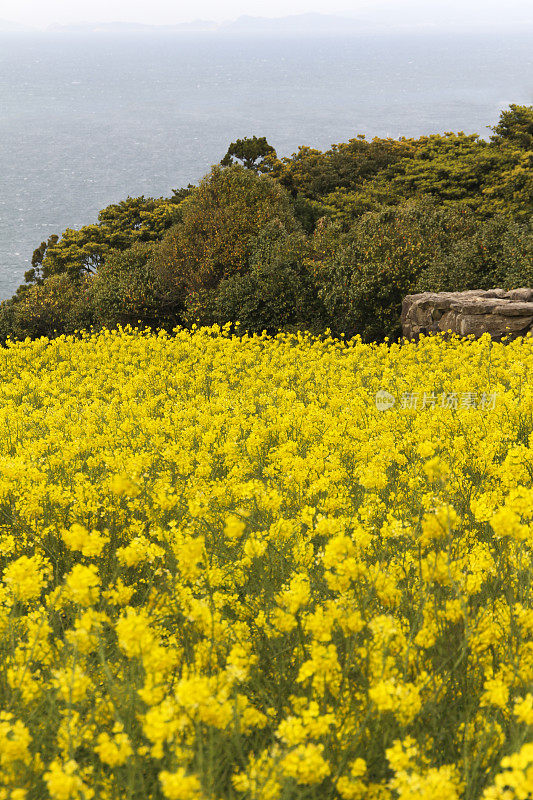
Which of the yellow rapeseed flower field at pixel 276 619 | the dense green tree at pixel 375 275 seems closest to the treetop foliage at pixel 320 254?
the dense green tree at pixel 375 275

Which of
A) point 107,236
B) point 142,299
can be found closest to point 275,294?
point 142,299

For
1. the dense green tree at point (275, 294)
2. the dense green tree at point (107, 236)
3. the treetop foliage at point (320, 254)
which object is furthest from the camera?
the dense green tree at point (107, 236)

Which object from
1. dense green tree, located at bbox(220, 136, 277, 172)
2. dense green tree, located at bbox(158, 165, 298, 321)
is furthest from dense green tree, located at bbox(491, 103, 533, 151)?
dense green tree, located at bbox(158, 165, 298, 321)

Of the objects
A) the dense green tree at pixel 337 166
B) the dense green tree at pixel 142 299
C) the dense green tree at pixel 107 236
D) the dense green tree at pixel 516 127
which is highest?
the dense green tree at pixel 516 127

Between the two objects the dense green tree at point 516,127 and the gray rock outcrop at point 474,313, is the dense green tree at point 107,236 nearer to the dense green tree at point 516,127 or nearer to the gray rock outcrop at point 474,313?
the dense green tree at point 516,127

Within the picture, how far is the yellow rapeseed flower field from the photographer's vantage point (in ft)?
6.58

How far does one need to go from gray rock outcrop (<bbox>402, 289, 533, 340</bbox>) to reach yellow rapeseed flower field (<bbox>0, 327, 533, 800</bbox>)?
7.87m

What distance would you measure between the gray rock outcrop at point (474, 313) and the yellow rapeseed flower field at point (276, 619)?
25.8 feet

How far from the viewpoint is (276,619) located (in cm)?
265

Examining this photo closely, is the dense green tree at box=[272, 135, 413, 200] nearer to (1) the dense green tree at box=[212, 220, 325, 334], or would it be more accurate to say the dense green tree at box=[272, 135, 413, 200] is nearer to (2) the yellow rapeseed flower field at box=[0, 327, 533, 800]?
(1) the dense green tree at box=[212, 220, 325, 334]

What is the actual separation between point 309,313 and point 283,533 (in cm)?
1593

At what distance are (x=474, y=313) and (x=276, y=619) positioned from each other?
43.1 feet

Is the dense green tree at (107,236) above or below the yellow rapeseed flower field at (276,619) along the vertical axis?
above

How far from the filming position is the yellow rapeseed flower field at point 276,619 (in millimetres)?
2006
